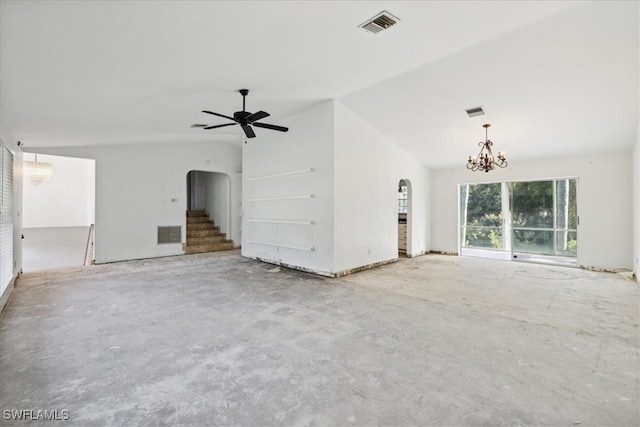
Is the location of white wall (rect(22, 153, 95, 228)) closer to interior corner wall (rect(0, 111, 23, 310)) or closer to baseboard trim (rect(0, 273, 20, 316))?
interior corner wall (rect(0, 111, 23, 310))

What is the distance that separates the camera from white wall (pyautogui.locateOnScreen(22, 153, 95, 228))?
8.45 metres

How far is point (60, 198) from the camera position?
874cm

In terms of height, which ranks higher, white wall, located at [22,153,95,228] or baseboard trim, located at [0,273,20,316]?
white wall, located at [22,153,95,228]

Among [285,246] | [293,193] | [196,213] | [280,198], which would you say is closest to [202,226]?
[196,213]

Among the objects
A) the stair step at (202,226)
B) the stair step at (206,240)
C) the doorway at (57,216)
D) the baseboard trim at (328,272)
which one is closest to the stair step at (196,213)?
the stair step at (202,226)

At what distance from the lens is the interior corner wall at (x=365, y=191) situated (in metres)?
5.26

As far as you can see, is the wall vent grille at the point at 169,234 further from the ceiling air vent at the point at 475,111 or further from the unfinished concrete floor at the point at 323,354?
the ceiling air vent at the point at 475,111

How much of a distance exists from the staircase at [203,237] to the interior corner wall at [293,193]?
172cm

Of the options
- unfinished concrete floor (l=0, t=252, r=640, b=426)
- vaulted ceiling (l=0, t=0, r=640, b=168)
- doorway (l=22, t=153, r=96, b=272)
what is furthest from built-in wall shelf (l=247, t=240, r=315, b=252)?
doorway (l=22, t=153, r=96, b=272)

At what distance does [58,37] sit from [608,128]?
24.1ft

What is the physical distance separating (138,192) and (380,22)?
6.58 m

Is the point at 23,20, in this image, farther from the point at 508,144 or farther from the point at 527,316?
the point at 508,144

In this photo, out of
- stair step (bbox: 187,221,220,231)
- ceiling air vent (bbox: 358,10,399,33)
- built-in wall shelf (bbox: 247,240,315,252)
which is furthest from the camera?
stair step (bbox: 187,221,220,231)

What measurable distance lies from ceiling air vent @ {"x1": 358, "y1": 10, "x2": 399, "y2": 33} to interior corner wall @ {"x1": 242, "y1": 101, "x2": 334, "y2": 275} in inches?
88.7
